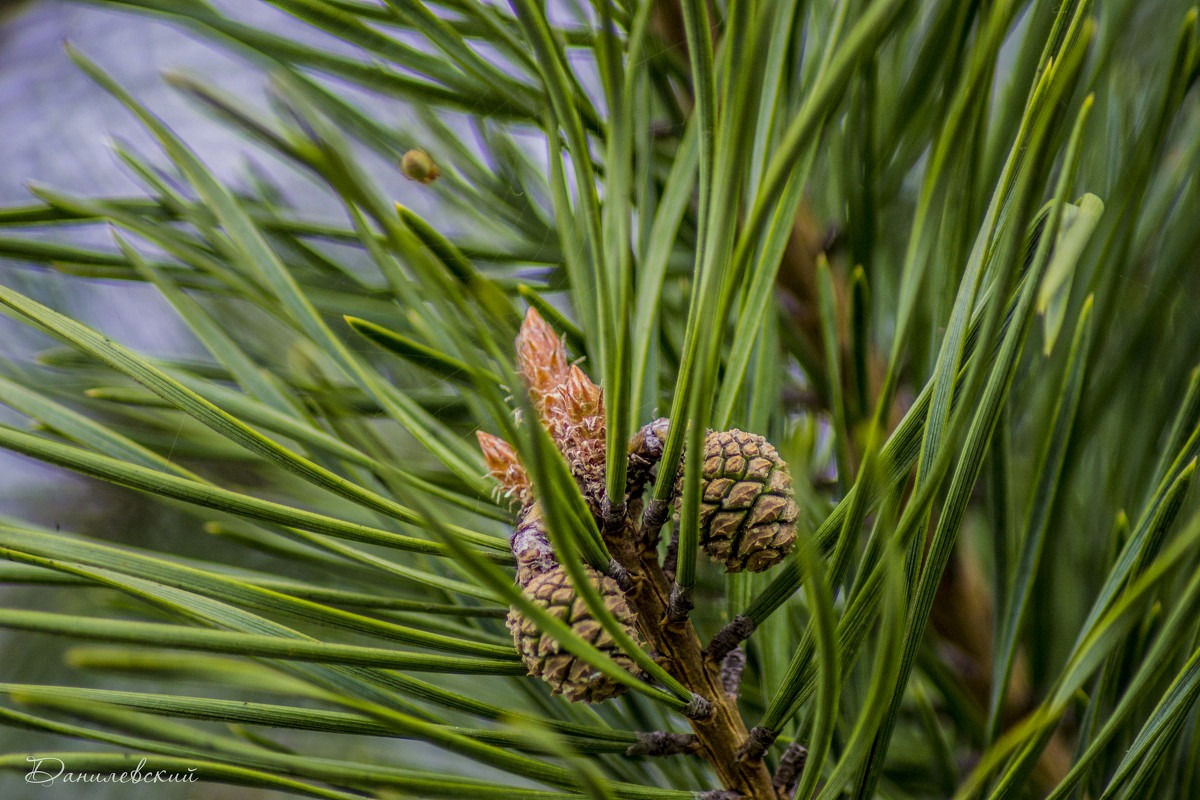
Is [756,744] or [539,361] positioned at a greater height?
[539,361]

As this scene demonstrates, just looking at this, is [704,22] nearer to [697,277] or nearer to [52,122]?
[697,277]

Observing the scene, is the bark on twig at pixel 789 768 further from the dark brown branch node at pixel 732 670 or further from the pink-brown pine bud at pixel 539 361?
the pink-brown pine bud at pixel 539 361

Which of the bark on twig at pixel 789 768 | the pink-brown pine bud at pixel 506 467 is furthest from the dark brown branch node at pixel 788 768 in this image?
the pink-brown pine bud at pixel 506 467

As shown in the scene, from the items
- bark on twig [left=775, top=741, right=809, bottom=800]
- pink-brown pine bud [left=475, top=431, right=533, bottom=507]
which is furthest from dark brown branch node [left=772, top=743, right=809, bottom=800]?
pink-brown pine bud [left=475, top=431, right=533, bottom=507]

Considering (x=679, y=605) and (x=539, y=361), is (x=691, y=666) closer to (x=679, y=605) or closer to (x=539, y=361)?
(x=679, y=605)

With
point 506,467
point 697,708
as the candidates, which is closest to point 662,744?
point 697,708

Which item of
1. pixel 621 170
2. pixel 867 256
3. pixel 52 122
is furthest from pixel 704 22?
pixel 52 122

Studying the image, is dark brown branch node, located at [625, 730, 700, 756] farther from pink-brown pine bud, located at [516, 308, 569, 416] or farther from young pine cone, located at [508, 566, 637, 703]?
pink-brown pine bud, located at [516, 308, 569, 416]
